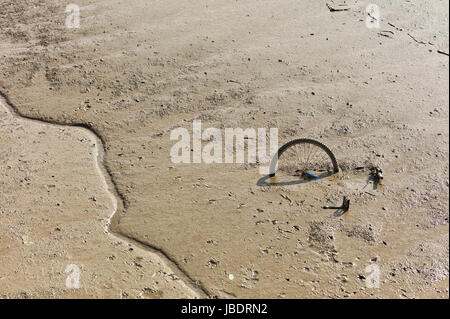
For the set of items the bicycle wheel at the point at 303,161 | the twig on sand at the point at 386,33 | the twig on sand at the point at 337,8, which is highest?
the twig on sand at the point at 337,8

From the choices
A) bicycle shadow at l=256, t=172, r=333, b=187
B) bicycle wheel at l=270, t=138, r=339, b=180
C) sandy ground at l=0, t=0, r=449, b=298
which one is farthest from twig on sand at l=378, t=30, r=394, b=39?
bicycle shadow at l=256, t=172, r=333, b=187

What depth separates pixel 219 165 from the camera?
3953 mm

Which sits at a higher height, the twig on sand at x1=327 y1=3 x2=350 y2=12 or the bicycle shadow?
the twig on sand at x1=327 y1=3 x2=350 y2=12

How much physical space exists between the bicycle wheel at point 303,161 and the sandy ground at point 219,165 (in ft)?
0.39

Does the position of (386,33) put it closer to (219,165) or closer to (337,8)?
(337,8)

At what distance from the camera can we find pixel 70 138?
14.1 ft

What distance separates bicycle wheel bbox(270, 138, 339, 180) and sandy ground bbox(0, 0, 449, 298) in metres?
0.12

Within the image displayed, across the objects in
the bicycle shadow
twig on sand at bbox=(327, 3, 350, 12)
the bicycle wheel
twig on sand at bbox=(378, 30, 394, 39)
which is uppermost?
twig on sand at bbox=(327, 3, 350, 12)

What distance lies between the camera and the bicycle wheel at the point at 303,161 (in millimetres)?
3809

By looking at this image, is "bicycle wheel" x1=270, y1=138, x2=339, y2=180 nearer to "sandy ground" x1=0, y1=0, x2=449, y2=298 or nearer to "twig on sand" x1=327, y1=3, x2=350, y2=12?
"sandy ground" x1=0, y1=0, x2=449, y2=298

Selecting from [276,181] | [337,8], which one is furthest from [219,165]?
[337,8]

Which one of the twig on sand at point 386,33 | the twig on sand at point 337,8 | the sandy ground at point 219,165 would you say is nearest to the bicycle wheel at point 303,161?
the sandy ground at point 219,165

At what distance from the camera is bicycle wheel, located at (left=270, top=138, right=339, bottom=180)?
3809mm

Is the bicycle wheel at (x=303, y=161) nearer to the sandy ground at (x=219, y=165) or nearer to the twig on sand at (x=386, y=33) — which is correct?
the sandy ground at (x=219, y=165)
